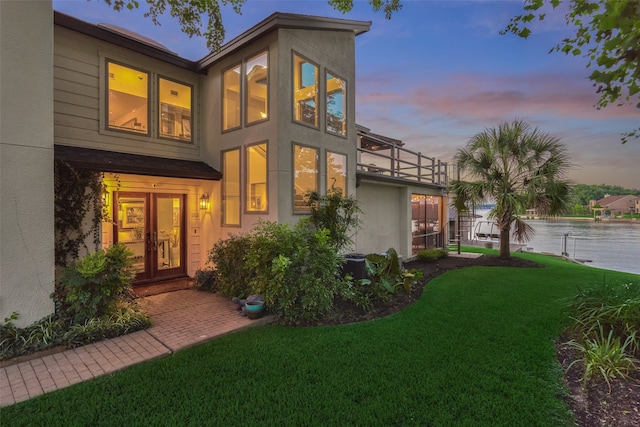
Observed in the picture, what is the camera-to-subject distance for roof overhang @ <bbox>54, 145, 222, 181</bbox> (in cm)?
573

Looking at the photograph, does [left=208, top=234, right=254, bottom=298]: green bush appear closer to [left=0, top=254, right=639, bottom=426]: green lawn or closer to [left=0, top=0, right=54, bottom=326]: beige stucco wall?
[left=0, top=254, right=639, bottom=426]: green lawn

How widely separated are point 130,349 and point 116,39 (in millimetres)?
7009

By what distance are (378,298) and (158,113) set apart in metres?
7.40

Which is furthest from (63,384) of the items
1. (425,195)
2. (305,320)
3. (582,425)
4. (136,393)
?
(425,195)

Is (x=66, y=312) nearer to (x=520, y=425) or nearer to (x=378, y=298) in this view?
(x=378, y=298)

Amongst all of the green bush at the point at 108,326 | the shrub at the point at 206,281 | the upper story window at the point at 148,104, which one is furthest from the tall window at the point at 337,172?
the green bush at the point at 108,326

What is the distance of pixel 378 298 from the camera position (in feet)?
20.1

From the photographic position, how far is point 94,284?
463cm

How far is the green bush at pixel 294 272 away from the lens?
16.9 feet

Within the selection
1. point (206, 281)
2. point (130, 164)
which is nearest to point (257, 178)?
point (130, 164)

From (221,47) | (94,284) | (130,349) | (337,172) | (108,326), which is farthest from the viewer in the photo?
(337,172)

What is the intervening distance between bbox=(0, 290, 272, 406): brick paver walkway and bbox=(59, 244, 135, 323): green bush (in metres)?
0.66

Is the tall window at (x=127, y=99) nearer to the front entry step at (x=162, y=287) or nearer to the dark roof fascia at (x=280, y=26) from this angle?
the dark roof fascia at (x=280, y=26)

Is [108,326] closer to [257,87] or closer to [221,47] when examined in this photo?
[257,87]
